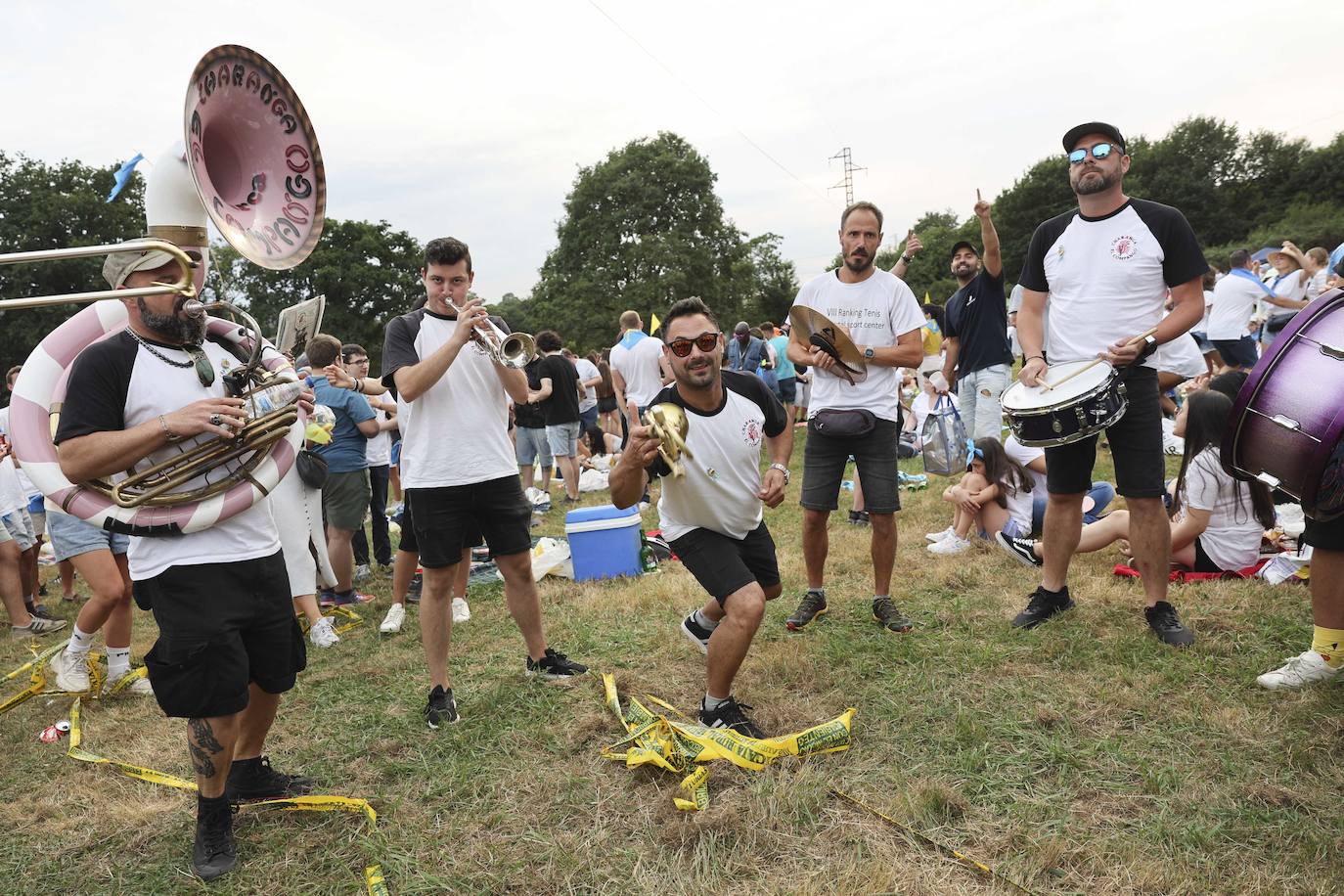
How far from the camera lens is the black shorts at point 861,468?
4.64 metres

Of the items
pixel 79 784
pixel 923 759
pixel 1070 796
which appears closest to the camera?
pixel 1070 796

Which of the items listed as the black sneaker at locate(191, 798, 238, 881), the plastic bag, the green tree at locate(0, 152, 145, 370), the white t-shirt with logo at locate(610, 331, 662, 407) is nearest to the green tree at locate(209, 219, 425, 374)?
the green tree at locate(0, 152, 145, 370)

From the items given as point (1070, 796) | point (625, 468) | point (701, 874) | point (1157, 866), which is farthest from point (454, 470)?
point (1157, 866)

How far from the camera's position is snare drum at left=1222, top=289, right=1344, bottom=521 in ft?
8.91

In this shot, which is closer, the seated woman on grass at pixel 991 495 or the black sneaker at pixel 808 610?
the black sneaker at pixel 808 610

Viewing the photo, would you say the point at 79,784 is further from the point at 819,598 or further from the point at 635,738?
the point at 819,598

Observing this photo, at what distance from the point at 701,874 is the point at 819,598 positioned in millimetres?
2470

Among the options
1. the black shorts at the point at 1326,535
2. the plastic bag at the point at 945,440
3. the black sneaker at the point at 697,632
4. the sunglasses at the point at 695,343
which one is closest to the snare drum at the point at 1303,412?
the black shorts at the point at 1326,535

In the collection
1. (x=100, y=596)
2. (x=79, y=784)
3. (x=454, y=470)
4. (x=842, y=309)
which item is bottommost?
(x=79, y=784)

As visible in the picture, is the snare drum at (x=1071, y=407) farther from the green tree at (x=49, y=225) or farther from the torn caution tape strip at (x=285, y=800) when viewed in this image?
the green tree at (x=49, y=225)

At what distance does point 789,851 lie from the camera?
2748 mm

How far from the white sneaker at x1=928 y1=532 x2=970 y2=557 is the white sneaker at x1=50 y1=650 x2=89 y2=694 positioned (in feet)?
19.2

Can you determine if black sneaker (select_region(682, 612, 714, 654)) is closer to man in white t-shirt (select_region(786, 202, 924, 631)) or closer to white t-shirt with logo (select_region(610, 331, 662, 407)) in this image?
man in white t-shirt (select_region(786, 202, 924, 631))

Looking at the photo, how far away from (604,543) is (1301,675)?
4.58m
